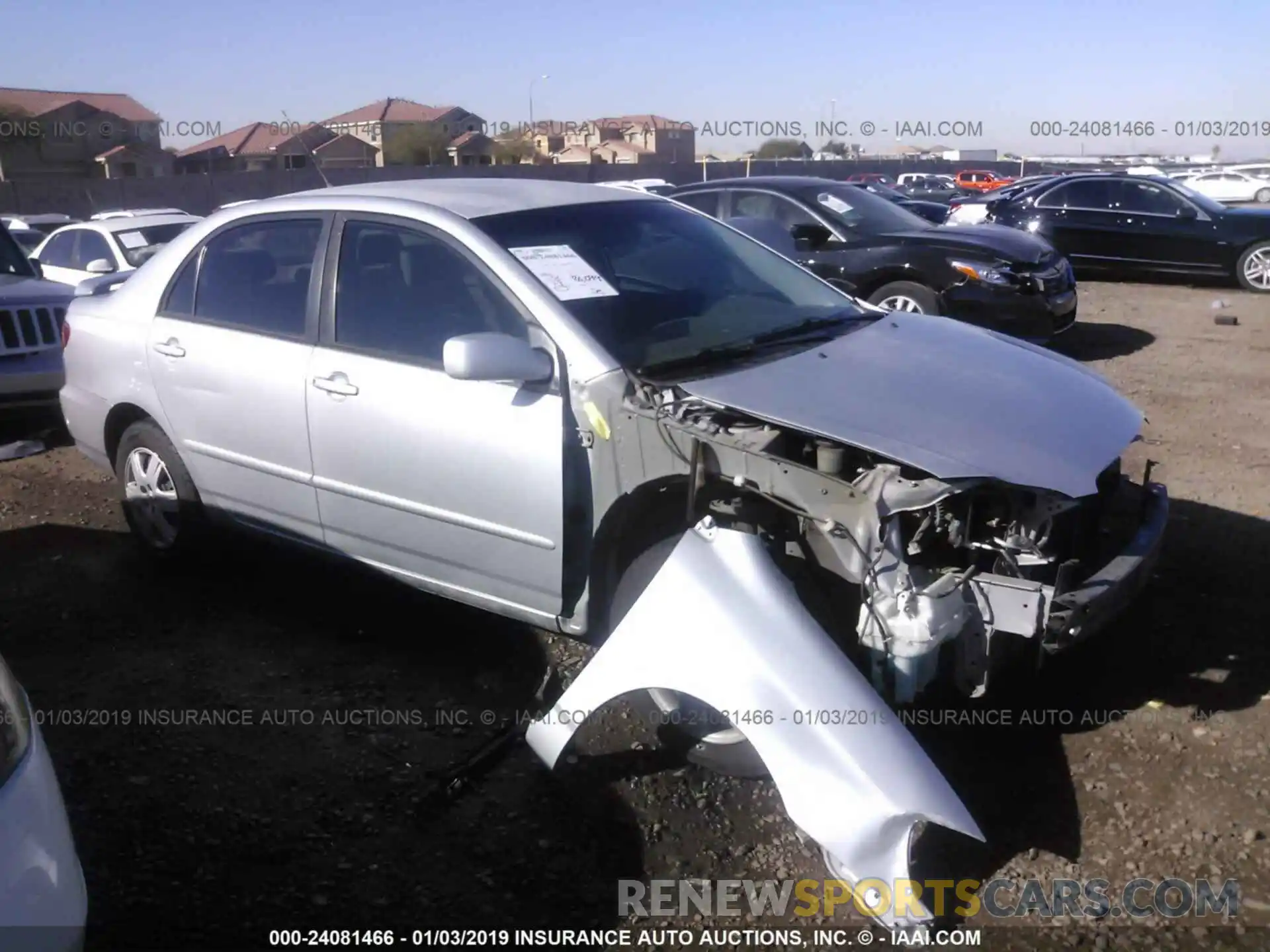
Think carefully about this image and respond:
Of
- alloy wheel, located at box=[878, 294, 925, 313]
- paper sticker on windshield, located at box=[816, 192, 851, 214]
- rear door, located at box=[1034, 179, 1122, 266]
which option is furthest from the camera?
rear door, located at box=[1034, 179, 1122, 266]

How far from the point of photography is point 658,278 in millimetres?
4008

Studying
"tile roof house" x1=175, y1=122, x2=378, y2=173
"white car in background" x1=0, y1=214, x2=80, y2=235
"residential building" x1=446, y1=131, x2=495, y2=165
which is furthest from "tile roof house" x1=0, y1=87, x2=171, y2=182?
"white car in background" x1=0, y1=214, x2=80, y2=235

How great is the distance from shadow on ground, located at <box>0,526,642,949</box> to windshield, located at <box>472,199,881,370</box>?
1.32 meters

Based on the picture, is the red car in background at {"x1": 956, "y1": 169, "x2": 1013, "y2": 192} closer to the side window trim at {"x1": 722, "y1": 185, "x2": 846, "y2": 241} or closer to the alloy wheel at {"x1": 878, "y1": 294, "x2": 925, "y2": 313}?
the side window trim at {"x1": 722, "y1": 185, "x2": 846, "y2": 241}

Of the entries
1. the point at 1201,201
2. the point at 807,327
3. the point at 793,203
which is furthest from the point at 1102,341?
the point at 807,327

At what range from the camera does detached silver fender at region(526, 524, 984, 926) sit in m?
2.63

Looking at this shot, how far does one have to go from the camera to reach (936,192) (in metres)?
33.0

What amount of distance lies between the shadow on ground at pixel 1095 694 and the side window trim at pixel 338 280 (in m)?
1.74

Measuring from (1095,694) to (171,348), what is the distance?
3.79m

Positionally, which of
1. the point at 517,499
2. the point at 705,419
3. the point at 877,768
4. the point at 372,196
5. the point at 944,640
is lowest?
the point at 877,768

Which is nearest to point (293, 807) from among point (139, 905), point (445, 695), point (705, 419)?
point (139, 905)

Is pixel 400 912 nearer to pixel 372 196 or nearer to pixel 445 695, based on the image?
pixel 445 695

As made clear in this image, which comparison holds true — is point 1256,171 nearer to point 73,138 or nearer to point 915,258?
point 915,258

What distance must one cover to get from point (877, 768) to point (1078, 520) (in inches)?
46.0
